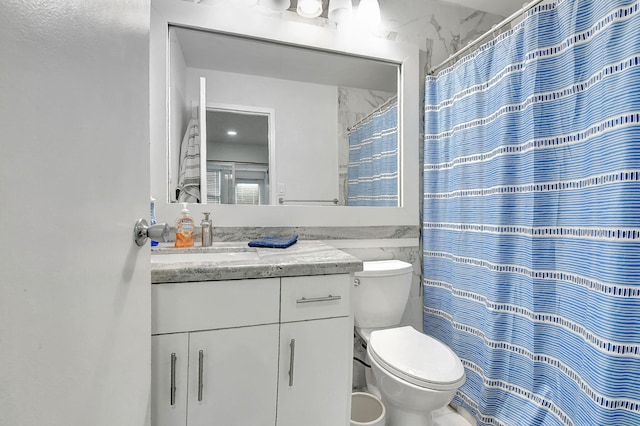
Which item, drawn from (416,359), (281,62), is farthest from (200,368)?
(281,62)

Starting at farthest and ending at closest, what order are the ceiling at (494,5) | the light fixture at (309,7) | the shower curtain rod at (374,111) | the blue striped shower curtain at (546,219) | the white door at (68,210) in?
the ceiling at (494,5) → the shower curtain rod at (374,111) → the light fixture at (309,7) → the blue striped shower curtain at (546,219) → the white door at (68,210)

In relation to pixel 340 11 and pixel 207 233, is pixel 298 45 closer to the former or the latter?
pixel 340 11

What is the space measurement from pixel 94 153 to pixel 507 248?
1.54m

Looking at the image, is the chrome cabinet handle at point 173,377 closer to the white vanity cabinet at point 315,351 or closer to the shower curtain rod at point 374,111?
the white vanity cabinet at point 315,351

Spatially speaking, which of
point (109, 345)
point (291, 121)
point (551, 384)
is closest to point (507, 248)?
point (551, 384)

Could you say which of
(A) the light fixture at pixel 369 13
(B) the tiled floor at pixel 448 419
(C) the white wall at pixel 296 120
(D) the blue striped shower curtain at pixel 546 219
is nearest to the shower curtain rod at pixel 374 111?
(C) the white wall at pixel 296 120

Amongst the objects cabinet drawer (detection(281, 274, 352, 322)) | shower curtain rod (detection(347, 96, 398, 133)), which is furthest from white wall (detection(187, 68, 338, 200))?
cabinet drawer (detection(281, 274, 352, 322))

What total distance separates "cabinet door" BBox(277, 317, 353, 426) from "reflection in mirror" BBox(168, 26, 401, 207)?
2.53 ft

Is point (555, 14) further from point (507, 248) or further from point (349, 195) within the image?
point (349, 195)

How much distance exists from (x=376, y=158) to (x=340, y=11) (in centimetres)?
86

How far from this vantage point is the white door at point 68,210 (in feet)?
0.90

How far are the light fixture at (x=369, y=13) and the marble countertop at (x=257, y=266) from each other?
136cm

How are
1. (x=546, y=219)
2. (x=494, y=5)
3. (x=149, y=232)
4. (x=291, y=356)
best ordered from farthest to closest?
(x=494, y=5)
(x=546, y=219)
(x=291, y=356)
(x=149, y=232)

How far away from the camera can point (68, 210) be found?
37cm
